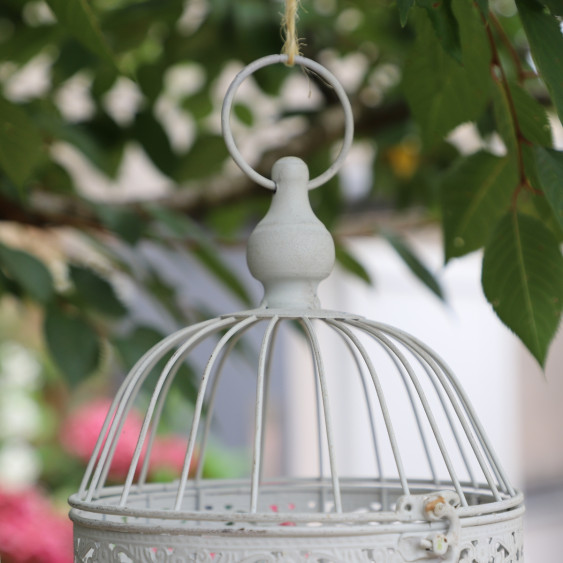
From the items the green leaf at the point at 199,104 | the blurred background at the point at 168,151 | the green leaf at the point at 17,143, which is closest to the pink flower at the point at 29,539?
the blurred background at the point at 168,151

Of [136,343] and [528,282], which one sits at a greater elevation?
[136,343]

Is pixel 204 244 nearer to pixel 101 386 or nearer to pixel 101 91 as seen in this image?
pixel 101 91

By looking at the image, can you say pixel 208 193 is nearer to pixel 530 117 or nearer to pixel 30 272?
pixel 30 272

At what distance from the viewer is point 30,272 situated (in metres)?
0.65

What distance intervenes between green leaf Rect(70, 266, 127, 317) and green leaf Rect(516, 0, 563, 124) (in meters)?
0.42

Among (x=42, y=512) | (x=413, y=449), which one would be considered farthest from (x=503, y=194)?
(x=413, y=449)

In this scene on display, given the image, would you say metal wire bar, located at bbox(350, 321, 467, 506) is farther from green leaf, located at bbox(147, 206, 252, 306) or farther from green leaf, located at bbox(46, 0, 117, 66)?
green leaf, located at bbox(147, 206, 252, 306)

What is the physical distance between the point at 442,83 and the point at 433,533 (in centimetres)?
29

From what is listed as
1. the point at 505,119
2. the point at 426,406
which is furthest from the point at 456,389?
the point at 505,119

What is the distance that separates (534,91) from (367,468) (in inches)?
73.0

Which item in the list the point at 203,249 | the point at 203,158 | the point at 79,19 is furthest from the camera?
the point at 203,158

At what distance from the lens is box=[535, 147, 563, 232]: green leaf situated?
1.31ft

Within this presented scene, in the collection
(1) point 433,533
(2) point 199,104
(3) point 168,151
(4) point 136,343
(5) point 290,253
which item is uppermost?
(2) point 199,104

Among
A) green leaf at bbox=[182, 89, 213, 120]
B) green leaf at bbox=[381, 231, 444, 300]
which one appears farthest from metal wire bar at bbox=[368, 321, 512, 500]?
green leaf at bbox=[182, 89, 213, 120]
